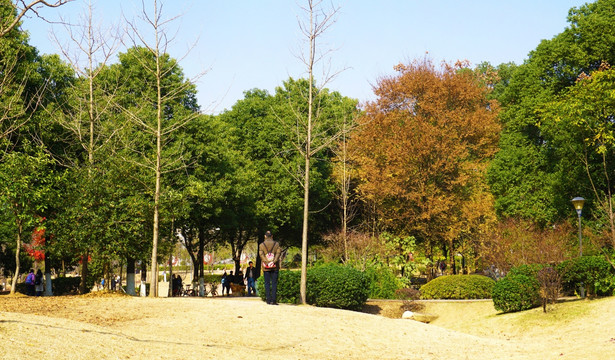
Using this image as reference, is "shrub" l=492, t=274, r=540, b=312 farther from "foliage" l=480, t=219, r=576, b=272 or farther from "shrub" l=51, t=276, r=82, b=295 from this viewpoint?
"shrub" l=51, t=276, r=82, b=295

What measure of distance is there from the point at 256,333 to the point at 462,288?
14.7 meters

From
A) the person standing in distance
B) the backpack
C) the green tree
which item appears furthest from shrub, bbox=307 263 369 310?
the green tree

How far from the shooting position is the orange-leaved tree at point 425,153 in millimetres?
33969

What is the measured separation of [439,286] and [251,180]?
666 inches

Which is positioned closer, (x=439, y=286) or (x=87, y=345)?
(x=87, y=345)

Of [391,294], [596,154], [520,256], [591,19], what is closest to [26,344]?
[391,294]

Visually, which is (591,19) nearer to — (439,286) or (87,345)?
(439,286)

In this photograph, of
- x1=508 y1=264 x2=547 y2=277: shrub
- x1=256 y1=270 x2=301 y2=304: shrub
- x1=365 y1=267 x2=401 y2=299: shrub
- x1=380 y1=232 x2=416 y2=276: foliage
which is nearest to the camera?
x1=256 y1=270 x2=301 y2=304: shrub

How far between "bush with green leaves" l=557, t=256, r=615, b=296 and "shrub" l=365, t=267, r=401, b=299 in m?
7.77

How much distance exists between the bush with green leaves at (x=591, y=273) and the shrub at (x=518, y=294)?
3.40 ft

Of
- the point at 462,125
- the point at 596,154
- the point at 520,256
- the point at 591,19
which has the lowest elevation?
the point at 520,256

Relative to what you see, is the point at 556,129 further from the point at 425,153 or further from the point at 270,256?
the point at 270,256

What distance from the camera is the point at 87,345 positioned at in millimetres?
9742

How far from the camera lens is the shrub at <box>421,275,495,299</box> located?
2598 centimetres
